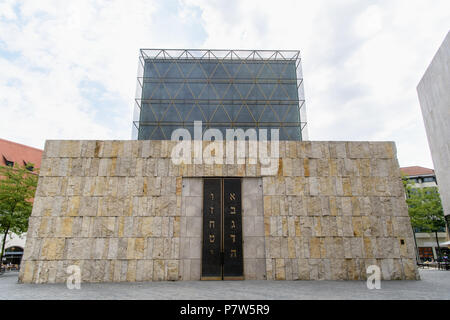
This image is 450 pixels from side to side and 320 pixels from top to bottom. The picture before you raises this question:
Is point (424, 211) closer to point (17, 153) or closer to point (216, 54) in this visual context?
point (216, 54)

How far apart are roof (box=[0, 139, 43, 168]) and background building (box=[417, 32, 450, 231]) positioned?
4741 centimetres

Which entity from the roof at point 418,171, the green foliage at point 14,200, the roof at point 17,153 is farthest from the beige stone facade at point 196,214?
the roof at point 418,171

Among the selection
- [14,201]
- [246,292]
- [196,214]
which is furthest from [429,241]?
[14,201]

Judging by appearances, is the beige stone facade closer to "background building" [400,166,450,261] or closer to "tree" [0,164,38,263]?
"tree" [0,164,38,263]

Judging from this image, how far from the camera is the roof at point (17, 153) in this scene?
129ft

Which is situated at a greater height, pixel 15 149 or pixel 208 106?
pixel 208 106

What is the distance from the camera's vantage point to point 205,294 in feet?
32.4

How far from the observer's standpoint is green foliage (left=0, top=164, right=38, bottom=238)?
71.3 ft

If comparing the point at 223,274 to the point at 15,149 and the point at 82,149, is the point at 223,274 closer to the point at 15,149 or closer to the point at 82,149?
the point at 82,149

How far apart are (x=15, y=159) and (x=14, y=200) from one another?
23.2m

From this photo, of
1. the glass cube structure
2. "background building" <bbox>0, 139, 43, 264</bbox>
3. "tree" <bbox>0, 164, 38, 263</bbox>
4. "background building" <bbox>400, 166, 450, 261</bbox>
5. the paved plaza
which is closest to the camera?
the paved plaza

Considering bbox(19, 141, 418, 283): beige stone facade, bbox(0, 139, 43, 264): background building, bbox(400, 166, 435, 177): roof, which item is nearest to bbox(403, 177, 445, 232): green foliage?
bbox(19, 141, 418, 283): beige stone facade
